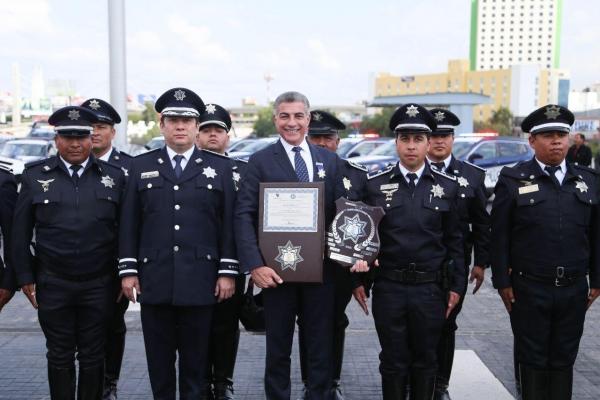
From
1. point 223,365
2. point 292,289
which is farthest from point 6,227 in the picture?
point 292,289

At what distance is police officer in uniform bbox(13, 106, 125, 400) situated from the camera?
3.88m

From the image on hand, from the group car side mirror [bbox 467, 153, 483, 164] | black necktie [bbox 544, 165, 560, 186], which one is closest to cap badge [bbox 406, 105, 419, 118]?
black necktie [bbox 544, 165, 560, 186]

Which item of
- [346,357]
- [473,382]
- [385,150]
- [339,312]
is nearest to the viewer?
[339,312]

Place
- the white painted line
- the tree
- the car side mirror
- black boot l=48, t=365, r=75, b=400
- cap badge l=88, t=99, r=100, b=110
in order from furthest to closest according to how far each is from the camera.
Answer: the tree → the car side mirror → cap badge l=88, t=99, r=100, b=110 → the white painted line → black boot l=48, t=365, r=75, b=400

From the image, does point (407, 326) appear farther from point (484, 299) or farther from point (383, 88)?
point (383, 88)

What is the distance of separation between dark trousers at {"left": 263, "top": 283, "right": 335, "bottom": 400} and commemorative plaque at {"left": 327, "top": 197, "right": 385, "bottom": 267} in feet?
0.89

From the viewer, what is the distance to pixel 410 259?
12.9 feet

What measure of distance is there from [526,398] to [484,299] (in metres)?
3.61

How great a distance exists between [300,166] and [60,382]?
6.22ft

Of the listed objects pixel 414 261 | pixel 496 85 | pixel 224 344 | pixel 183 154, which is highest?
pixel 496 85

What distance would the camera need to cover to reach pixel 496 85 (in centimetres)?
13812

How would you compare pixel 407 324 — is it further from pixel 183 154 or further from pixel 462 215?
pixel 183 154

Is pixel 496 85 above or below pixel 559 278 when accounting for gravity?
above

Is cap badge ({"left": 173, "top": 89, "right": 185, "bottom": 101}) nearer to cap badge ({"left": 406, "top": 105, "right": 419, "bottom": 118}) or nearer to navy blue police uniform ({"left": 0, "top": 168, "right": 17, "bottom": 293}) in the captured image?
navy blue police uniform ({"left": 0, "top": 168, "right": 17, "bottom": 293})
